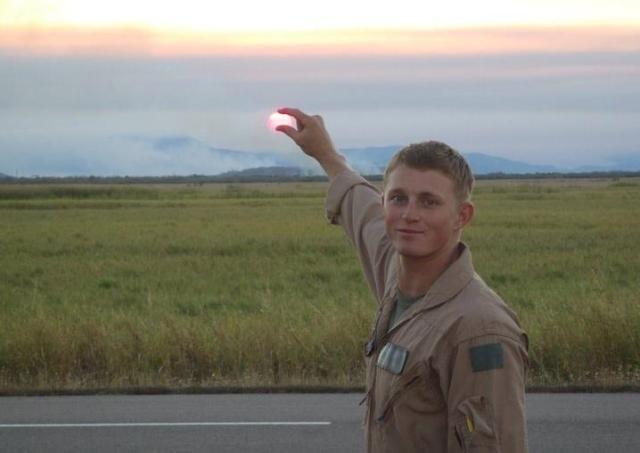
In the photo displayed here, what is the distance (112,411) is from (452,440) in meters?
7.28

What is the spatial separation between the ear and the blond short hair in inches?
0.5

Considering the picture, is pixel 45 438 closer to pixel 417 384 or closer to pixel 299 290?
pixel 417 384

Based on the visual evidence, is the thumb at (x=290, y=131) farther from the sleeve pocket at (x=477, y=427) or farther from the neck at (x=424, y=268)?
the sleeve pocket at (x=477, y=427)

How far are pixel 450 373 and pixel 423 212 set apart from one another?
1.18 ft

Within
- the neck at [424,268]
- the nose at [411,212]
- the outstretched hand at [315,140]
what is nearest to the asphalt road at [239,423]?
the outstretched hand at [315,140]

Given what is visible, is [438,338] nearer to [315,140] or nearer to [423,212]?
[423,212]

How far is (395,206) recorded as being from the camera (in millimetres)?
2619

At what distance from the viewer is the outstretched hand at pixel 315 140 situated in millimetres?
3229

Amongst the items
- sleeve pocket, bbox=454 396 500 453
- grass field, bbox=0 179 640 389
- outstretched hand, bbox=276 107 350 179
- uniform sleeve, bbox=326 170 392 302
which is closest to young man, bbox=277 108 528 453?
sleeve pocket, bbox=454 396 500 453

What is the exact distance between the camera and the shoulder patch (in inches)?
91.9

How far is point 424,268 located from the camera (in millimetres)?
A: 2619

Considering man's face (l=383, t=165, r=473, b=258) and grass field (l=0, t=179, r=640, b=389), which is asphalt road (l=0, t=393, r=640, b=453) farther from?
man's face (l=383, t=165, r=473, b=258)

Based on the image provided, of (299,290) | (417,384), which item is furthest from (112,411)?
(299,290)

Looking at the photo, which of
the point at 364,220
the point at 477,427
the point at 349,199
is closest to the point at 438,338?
the point at 477,427
